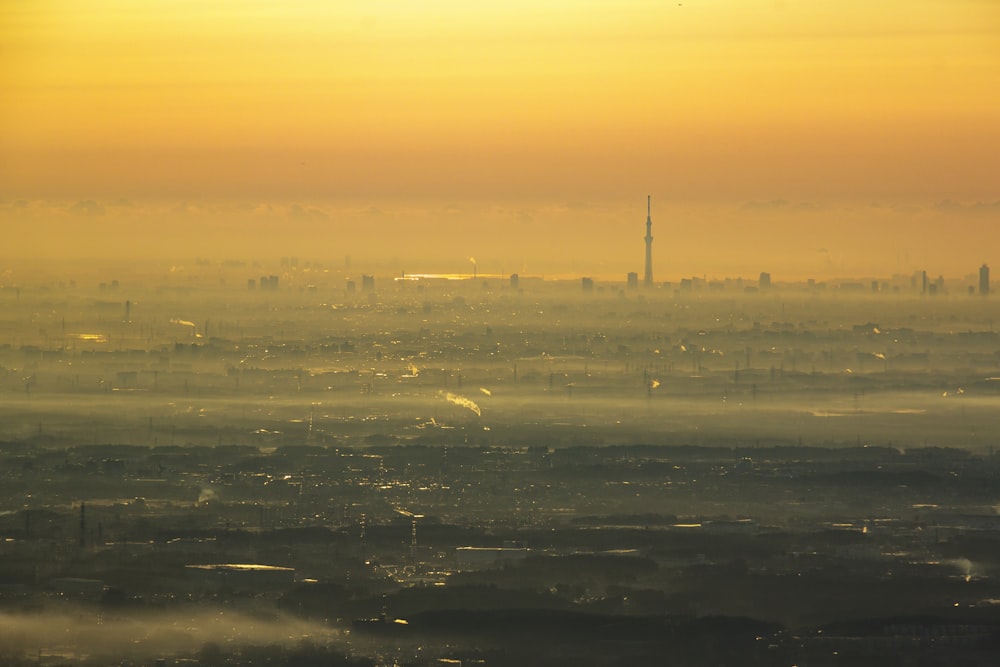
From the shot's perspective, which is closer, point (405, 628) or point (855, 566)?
point (405, 628)

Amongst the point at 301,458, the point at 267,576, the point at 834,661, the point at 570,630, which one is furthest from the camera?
the point at 301,458

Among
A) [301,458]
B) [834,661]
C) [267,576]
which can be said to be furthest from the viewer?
[301,458]

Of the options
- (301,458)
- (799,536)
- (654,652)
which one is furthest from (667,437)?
(654,652)

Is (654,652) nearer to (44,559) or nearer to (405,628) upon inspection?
(405,628)

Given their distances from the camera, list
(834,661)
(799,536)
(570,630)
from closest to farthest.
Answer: (834,661), (570,630), (799,536)

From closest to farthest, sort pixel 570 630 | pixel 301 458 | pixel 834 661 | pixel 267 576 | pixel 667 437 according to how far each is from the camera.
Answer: pixel 834 661
pixel 570 630
pixel 267 576
pixel 301 458
pixel 667 437

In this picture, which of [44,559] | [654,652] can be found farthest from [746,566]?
[44,559]

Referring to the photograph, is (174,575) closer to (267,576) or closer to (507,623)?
(267,576)

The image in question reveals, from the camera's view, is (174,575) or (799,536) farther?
(799,536)
